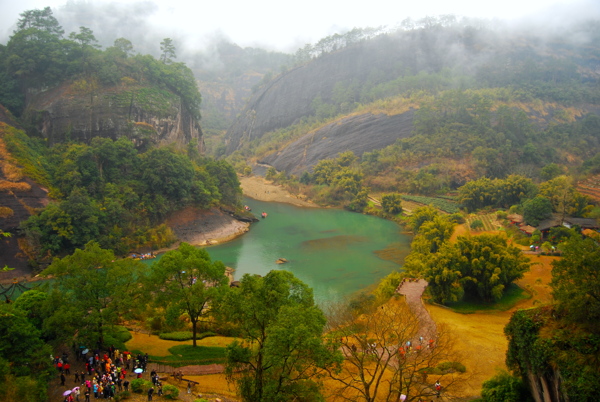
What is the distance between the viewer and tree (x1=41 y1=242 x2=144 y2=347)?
1830cm

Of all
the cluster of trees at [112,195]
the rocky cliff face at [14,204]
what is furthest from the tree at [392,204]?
the rocky cliff face at [14,204]

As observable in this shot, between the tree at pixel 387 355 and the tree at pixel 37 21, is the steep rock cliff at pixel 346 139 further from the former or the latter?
the tree at pixel 387 355

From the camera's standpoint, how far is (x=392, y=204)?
199 ft

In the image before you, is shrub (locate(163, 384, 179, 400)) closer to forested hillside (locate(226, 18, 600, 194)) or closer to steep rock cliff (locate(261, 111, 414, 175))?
forested hillside (locate(226, 18, 600, 194))

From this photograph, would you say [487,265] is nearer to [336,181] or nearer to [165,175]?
[165,175]

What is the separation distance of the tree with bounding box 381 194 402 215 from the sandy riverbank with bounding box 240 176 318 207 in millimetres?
13757

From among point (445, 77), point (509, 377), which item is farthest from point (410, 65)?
point (509, 377)

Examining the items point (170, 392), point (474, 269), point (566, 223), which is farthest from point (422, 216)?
point (170, 392)

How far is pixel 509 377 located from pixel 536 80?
96874mm

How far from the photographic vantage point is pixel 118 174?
48219 millimetres

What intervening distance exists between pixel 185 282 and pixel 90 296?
462 cm

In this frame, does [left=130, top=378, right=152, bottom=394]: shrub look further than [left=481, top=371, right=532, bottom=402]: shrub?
Yes

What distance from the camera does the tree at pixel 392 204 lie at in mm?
60406

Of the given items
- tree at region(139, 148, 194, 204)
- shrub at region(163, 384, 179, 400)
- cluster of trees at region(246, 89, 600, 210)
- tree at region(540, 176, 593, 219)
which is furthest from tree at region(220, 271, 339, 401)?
cluster of trees at region(246, 89, 600, 210)
